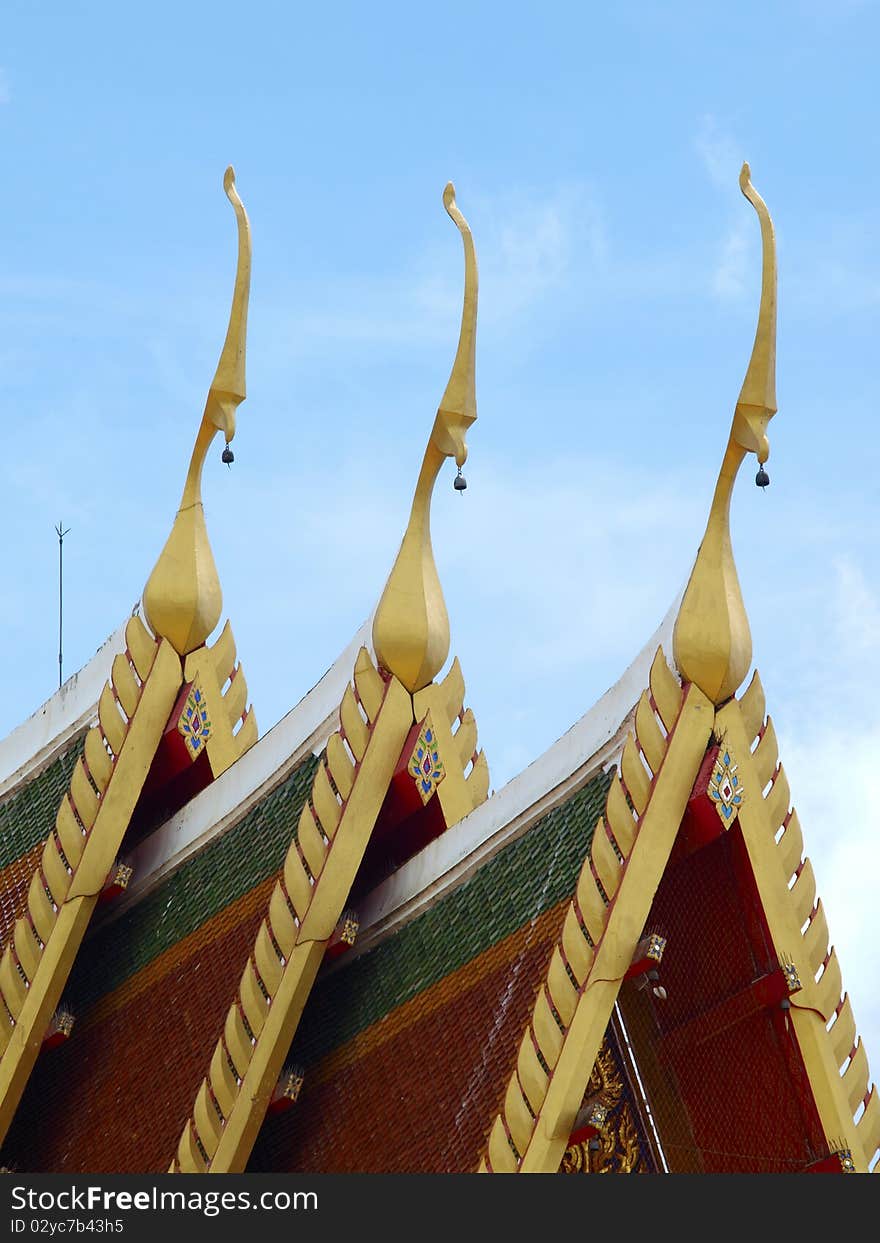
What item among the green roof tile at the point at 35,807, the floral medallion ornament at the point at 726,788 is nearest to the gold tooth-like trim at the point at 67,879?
the green roof tile at the point at 35,807

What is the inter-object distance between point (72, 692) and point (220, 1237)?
676 centimetres

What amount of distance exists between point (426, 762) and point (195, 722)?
83.2 inches

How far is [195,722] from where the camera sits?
19.2 m

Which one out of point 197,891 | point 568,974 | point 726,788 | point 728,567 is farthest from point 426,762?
point 568,974

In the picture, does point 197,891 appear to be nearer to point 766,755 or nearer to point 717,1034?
point 717,1034

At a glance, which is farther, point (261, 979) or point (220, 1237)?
point (261, 979)

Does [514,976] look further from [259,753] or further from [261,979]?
[259,753]

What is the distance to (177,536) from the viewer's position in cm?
1975

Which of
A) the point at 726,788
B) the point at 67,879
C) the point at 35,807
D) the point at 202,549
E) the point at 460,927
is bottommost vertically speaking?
the point at 726,788

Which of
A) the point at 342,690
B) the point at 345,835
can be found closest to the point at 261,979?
the point at 345,835

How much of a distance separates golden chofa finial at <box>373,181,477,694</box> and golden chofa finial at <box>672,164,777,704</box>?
1.76 meters

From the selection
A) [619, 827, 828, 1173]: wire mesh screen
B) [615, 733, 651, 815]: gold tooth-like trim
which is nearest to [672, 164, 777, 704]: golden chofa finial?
[615, 733, 651, 815]: gold tooth-like trim

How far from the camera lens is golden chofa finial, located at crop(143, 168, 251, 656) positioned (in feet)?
63.0

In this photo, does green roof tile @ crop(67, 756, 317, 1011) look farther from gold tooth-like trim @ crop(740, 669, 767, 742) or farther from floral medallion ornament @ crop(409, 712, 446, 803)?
gold tooth-like trim @ crop(740, 669, 767, 742)
